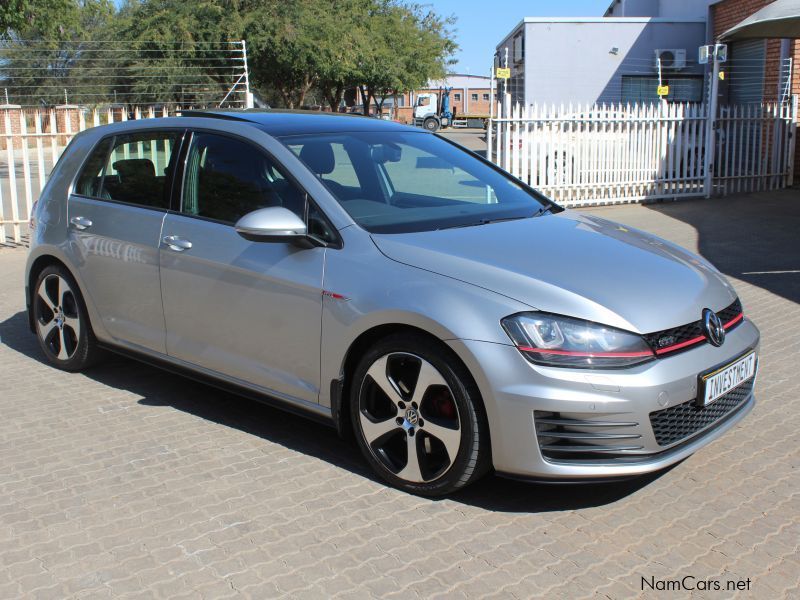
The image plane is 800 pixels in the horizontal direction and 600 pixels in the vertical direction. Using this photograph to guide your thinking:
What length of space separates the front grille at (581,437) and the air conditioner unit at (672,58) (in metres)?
22.6

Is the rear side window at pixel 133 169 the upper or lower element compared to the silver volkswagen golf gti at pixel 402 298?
upper

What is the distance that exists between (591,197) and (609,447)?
12.7 meters

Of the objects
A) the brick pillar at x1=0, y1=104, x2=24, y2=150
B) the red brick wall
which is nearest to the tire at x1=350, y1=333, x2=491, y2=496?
the brick pillar at x1=0, y1=104, x2=24, y2=150

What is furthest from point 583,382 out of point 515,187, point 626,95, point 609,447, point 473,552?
point 626,95

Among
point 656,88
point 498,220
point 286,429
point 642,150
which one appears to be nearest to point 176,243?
point 286,429

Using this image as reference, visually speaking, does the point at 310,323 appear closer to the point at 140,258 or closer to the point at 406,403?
the point at 406,403

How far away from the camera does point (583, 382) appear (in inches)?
131

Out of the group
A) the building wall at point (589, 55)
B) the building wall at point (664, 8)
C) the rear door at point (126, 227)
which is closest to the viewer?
the rear door at point (126, 227)

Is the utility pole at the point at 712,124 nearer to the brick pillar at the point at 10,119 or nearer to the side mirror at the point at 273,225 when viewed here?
the brick pillar at the point at 10,119

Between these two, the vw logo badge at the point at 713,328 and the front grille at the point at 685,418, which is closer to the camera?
the front grille at the point at 685,418

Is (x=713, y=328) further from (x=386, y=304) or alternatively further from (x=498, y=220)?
(x=386, y=304)

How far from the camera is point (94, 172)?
5.52 metres

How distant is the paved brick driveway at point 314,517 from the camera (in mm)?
3217

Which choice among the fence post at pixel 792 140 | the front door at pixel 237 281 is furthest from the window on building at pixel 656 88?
the front door at pixel 237 281
